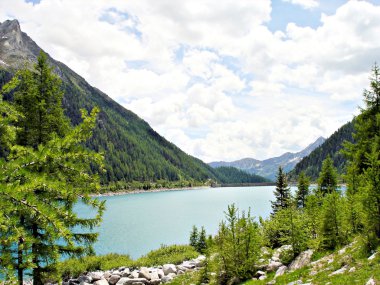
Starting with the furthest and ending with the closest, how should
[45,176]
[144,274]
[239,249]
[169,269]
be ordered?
[169,269] → [144,274] → [239,249] → [45,176]

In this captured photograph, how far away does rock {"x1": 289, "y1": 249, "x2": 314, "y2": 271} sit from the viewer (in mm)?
15097

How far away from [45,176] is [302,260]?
1475 cm

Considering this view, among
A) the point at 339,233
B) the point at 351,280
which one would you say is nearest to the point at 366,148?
the point at 339,233

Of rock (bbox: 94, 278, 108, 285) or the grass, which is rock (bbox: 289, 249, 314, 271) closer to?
rock (bbox: 94, 278, 108, 285)

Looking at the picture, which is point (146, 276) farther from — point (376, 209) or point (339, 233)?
point (376, 209)

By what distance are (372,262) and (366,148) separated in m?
15.1

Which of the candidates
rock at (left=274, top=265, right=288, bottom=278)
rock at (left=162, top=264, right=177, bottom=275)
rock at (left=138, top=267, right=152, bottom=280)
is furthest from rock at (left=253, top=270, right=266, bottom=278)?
rock at (left=162, top=264, right=177, bottom=275)

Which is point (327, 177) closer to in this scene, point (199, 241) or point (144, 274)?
point (199, 241)

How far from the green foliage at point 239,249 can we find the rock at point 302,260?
6.89ft


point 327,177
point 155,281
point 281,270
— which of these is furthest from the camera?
point 327,177

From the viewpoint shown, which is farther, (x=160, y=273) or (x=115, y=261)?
(x=115, y=261)

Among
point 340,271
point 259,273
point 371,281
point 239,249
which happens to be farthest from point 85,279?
point 371,281

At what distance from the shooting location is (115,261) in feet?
91.4

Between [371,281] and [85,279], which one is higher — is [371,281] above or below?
above
